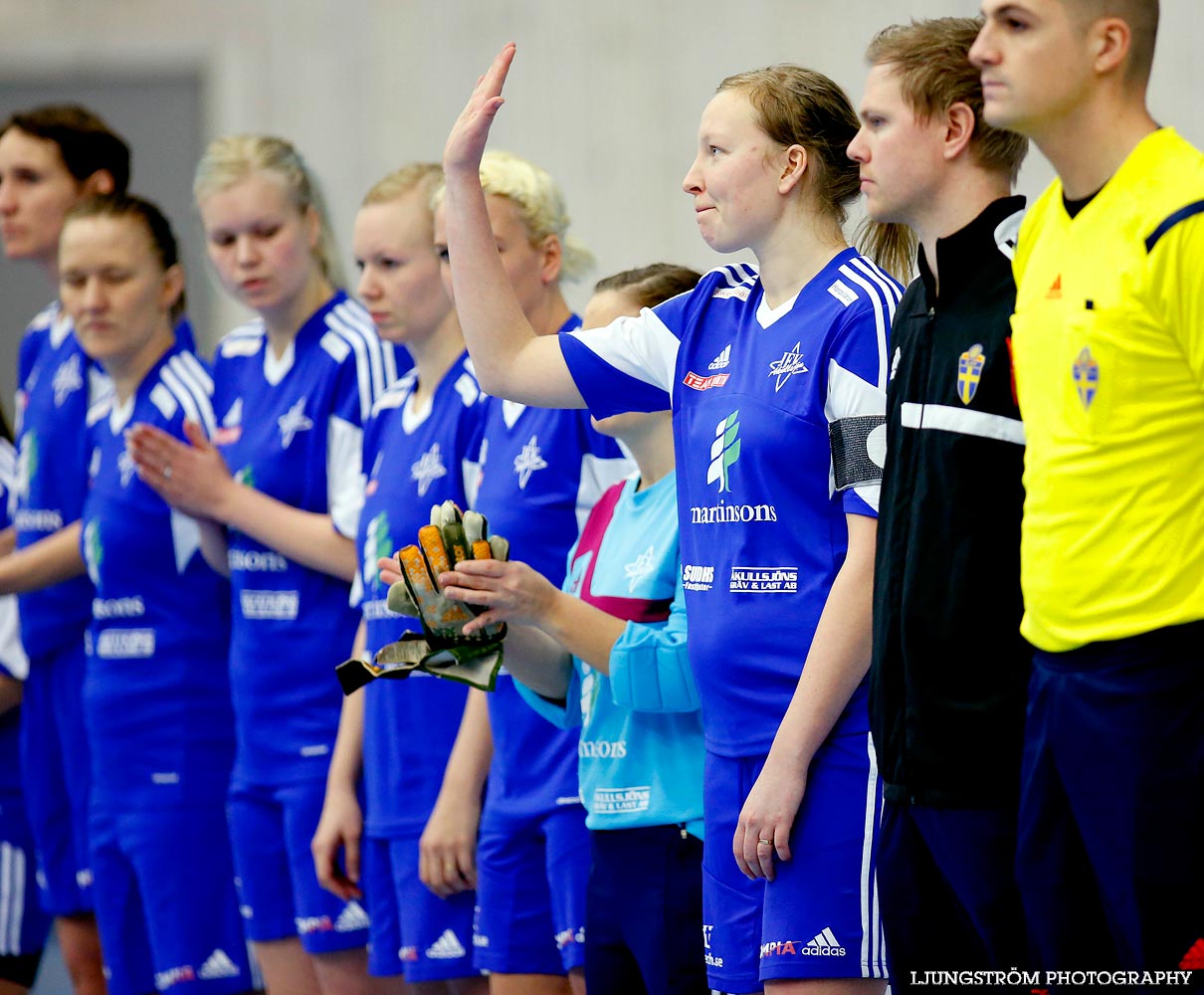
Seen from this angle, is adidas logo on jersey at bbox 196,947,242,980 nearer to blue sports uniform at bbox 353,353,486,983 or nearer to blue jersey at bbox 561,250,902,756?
blue sports uniform at bbox 353,353,486,983

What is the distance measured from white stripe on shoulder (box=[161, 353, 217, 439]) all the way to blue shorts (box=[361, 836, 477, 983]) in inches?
50.6

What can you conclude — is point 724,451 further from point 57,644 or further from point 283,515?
point 57,644

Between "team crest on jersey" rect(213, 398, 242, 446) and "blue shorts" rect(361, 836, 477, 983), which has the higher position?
"team crest on jersey" rect(213, 398, 242, 446)

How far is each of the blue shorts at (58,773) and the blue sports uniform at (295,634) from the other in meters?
0.77

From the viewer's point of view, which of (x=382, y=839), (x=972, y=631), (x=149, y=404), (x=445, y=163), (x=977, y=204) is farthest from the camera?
(x=149, y=404)

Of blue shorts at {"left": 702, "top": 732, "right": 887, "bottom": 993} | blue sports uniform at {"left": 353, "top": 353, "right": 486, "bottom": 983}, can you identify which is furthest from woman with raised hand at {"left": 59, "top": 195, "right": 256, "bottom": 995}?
blue shorts at {"left": 702, "top": 732, "right": 887, "bottom": 993}

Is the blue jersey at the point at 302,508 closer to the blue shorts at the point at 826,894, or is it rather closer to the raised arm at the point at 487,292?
the raised arm at the point at 487,292

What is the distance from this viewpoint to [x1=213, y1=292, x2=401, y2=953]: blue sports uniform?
3727 millimetres

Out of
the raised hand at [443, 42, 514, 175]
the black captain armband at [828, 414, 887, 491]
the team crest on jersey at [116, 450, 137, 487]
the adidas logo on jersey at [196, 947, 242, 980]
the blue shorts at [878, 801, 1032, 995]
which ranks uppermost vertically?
the raised hand at [443, 42, 514, 175]

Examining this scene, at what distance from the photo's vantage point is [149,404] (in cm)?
429

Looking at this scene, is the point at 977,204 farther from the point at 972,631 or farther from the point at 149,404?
the point at 149,404

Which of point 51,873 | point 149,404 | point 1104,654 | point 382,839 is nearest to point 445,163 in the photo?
point 1104,654

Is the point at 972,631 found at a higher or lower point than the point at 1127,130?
lower

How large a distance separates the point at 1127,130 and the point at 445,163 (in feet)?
3.34
